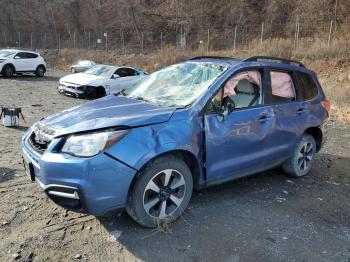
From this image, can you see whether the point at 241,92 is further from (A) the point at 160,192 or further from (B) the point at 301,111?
(A) the point at 160,192

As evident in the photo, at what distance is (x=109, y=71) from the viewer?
1633cm

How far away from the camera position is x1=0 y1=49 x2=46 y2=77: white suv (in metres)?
21.7

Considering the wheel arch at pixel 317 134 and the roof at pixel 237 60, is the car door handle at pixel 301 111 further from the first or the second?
the roof at pixel 237 60

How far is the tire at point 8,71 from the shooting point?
21.6 m

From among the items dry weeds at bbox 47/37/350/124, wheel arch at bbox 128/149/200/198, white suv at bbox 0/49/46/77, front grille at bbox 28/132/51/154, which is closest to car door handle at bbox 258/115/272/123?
wheel arch at bbox 128/149/200/198

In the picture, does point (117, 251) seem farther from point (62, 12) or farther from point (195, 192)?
point (62, 12)

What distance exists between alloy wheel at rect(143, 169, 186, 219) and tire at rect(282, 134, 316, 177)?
225 centimetres

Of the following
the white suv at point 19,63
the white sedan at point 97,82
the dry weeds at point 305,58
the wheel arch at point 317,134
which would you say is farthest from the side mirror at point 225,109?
the white suv at point 19,63

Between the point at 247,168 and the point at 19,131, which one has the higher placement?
the point at 247,168

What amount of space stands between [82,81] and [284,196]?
38.0 feet

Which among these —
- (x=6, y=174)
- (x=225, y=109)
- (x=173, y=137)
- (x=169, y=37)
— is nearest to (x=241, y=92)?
(x=225, y=109)

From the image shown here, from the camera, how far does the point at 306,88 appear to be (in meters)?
6.00

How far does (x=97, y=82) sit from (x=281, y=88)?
10916 millimetres

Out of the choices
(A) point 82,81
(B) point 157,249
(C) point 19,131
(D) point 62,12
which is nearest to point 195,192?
(B) point 157,249
